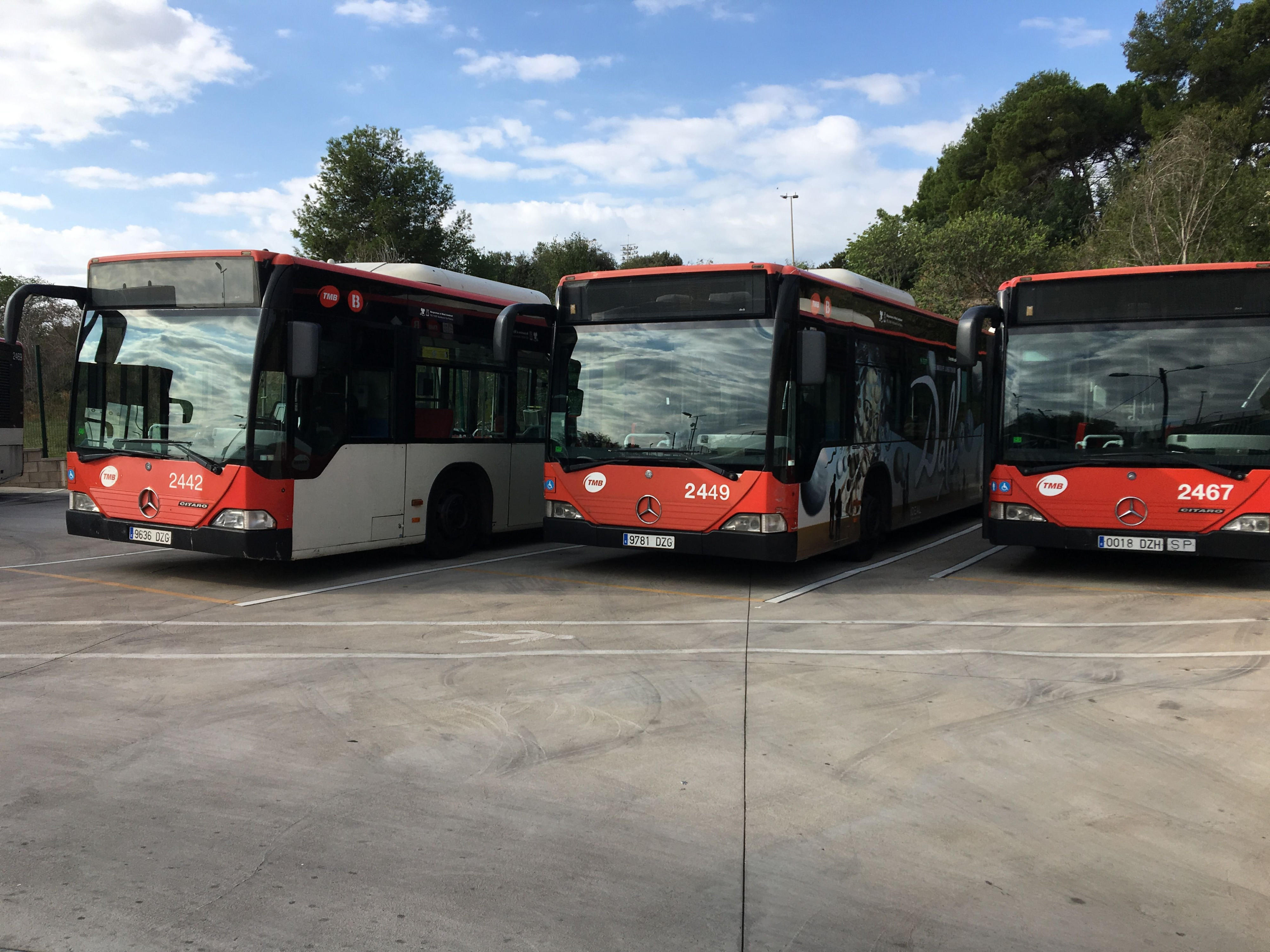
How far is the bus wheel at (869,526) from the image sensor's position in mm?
12055

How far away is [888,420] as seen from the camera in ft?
41.2

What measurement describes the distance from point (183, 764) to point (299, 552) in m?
5.07

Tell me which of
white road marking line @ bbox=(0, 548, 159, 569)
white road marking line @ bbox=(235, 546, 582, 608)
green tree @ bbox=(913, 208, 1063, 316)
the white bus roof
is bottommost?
white road marking line @ bbox=(0, 548, 159, 569)

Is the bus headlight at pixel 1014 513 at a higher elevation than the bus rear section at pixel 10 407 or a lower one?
lower

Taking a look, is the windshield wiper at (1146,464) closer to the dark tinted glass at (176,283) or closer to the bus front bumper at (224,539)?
the bus front bumper at (224,539)

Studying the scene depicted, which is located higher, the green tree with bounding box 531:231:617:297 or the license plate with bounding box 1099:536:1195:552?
the green tree with bounding box 531:231:617:297

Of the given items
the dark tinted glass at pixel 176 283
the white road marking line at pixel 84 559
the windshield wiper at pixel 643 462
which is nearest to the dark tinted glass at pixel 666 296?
the windshield wiper at pixel 643 462

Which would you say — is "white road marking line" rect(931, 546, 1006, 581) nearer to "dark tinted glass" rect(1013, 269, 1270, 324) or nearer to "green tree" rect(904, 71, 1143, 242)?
"dark tinted glass" rect(1013, 269, 1270, 324)

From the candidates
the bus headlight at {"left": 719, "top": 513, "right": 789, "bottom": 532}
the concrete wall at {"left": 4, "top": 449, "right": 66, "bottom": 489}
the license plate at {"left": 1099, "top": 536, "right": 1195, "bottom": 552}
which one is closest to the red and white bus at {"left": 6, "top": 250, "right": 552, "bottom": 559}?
the bus headlight at {"left": 719, "top": 513, "right": 789, "bottom": 532}

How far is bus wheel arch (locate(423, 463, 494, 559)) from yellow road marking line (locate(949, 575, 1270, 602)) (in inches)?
211

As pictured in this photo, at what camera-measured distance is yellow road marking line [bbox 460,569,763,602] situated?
32.5ft

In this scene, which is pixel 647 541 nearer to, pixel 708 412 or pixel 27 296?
pixel 708 412

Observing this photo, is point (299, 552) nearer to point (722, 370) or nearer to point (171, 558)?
point (171, 558)

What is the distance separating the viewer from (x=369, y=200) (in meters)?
56.4
